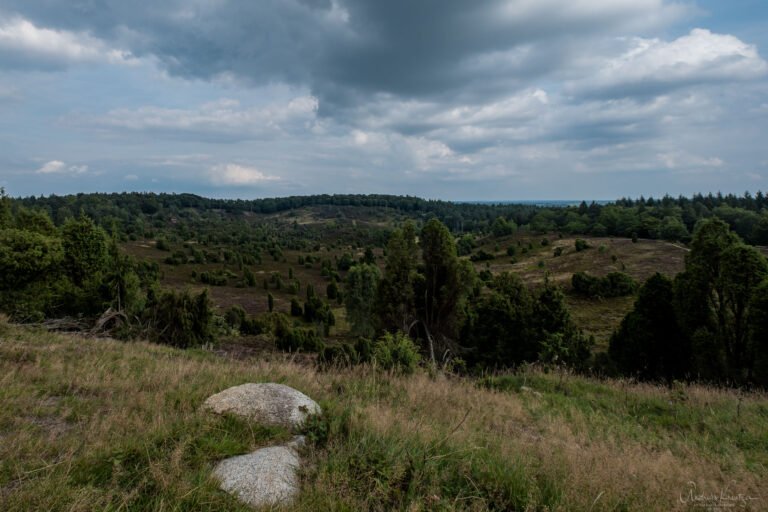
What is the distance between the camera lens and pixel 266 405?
4523 millimetres

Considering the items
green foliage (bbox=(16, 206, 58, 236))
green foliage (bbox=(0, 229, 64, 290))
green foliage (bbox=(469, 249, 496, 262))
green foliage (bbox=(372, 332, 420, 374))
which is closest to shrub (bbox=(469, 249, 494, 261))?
green foliage (bbox=(469, 249, 496, 262))

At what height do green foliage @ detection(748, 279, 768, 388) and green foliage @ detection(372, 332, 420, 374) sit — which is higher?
green foliage @ detection(372, 332, 420, 374)

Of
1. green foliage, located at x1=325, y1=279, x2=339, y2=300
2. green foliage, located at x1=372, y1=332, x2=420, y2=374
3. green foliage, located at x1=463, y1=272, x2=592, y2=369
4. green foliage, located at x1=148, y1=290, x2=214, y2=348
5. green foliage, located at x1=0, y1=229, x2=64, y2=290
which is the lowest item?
green foliage, located at x1=325, y1=279, x2=339, y2=300

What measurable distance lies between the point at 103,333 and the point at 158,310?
9.48ft

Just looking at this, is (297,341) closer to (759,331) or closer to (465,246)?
(759,331)

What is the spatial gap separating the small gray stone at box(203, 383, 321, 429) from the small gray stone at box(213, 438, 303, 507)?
67 centimetres

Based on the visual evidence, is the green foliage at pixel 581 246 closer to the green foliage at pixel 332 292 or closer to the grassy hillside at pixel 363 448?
the green foliage at pixel 332 292

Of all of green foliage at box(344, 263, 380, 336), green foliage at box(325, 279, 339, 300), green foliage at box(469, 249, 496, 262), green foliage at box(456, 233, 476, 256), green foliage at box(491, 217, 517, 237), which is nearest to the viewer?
green foliage at box(344, 263, 380, 336)

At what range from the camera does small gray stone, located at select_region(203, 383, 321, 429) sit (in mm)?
4301

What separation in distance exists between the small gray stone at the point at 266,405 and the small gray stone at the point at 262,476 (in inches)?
26.3

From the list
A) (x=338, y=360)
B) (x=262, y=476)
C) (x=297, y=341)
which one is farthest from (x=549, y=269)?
(x=262, y=476)

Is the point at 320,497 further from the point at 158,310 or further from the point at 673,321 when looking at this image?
the point at 673,321

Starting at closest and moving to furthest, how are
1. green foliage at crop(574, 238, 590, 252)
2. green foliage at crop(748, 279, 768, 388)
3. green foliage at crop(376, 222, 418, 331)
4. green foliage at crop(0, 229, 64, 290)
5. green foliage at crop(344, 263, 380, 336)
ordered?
green foliage at crop(748, 279, 768, 388), green foliage at crop(0, 229, 64, 290), green foliage at crop(376, 222, 418, 331), green foliage at crop(344, 263, 380, 336), green foliage at crop(574, 238, 590, 252)

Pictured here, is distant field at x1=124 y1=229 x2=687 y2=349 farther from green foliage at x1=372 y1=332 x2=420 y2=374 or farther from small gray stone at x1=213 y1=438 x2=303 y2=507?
small gray stone at x1=213 y1=438 x2=303 y2=507
